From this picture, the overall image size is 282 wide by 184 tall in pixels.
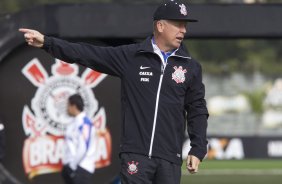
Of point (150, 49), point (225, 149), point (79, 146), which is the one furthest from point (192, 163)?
point (225, 149)

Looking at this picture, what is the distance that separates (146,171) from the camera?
22.9ft

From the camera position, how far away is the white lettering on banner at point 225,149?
2956cm

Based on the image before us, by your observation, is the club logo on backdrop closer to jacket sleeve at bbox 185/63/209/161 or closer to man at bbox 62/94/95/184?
man at bbox 62/94/95/184

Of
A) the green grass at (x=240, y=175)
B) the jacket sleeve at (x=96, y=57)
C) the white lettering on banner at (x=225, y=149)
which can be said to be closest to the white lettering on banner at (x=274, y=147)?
the white lettering on banner at (x=225, y=149)

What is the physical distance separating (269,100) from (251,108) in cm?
74

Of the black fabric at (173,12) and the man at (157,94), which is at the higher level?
the black fabric at (173,12)

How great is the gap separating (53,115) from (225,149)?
17.1 m

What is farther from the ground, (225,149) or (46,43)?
(46,43)

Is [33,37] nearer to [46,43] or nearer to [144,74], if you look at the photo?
[46,43]

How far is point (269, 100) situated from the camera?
36.8 metres

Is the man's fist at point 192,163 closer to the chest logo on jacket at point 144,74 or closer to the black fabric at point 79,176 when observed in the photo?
the chest logo on jacket at point 144,74

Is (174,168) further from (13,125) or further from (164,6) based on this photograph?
(13,125)

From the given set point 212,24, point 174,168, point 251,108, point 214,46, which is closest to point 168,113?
point 174,168

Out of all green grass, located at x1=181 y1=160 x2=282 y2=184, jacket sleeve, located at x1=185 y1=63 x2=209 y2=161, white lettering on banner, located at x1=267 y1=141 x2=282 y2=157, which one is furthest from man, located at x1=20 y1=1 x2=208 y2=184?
white lettering on banner, located at x1=267 y1=141 x2=282 y2=157
